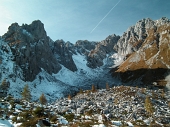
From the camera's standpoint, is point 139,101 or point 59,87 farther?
point 59,87

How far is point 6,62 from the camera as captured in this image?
474 ft

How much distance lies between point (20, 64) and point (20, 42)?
28493mm

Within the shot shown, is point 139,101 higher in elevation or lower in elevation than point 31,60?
lower

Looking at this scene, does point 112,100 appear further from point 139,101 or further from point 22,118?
point 22,118

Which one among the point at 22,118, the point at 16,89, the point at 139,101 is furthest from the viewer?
the point at 16,89

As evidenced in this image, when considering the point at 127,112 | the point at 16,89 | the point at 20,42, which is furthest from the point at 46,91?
the point at 127,112

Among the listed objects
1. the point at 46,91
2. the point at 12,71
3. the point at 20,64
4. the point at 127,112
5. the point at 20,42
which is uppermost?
the point at 20,42

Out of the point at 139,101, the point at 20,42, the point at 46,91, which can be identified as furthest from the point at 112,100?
the point at 20,42

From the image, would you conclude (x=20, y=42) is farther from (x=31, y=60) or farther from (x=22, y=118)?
(x=22, y=118)

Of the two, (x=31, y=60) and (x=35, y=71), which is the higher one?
(x=31, y=60)

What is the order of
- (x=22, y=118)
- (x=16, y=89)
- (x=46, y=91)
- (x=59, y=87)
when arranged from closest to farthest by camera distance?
1. (x=22, y=118)
2. (x=16, y=89)
3. (x=46, y=91)
4. (x=59, y=87)

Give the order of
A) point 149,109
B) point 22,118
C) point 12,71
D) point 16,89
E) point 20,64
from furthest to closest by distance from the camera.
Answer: point 20,64 → point 12,71 → point 16,89 → point 149,109 → point 22,118

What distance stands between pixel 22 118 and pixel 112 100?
41.9 m

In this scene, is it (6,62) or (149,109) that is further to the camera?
(6,62)
